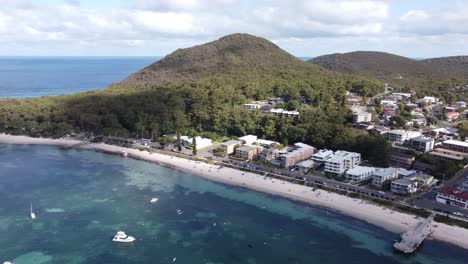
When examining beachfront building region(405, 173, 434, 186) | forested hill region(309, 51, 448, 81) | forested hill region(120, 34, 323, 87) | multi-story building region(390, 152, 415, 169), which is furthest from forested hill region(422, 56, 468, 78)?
beachfront building region(405, 173, 434, 186)

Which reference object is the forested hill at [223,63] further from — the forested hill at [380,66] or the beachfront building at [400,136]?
the beachfront building at [400,136]

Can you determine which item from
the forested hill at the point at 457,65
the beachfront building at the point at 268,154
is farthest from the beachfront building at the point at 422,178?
the forested hill at the point at 457,65

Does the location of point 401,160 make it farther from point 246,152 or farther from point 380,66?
point 380,66

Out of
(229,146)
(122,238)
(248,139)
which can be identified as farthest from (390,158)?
(122,238)

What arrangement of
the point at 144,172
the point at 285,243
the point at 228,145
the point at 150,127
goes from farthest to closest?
1. the point at 150,127
2. the point at 228,145
3. the point at 144,172
4. the point at 285,243

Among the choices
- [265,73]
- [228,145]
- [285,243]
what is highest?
[265,73]

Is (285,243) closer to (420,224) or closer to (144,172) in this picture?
(420,224)

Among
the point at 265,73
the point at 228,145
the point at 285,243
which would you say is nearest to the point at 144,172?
the point at 228,145

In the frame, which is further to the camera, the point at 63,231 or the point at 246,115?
the point at 246,115
